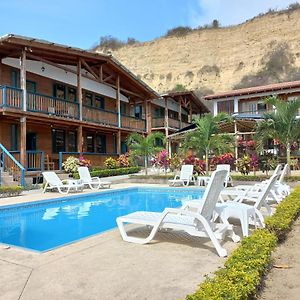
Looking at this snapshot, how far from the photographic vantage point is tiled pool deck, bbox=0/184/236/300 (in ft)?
11.1

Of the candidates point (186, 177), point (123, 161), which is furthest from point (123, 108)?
point (186, 177)

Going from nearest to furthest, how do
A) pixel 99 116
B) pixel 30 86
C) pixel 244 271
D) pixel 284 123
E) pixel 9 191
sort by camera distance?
pixel 244 271
pixel 9 191
pixel 284 123
pixel 30 86
pixel 99 116

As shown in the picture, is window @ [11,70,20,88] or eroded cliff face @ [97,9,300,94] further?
eroded cliff face @ [97,9,300,94]

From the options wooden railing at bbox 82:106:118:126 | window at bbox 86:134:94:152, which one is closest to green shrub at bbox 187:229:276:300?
wooden railing at bbox 82:106:118:126

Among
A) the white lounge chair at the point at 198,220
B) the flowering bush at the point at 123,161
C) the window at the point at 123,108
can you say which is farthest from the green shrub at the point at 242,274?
the window at the point at 123,108

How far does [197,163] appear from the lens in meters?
17.5

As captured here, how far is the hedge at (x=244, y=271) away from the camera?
2.71m

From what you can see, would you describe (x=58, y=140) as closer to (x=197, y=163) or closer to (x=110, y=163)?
(x=110, y=163)

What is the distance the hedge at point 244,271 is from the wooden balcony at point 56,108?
1286 centimetres

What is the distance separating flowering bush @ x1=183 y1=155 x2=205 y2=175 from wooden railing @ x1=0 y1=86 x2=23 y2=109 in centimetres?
825

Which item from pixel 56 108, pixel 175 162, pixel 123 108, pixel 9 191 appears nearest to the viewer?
pixel 9 191

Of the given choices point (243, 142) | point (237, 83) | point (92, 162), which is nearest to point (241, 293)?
point (92, 162)

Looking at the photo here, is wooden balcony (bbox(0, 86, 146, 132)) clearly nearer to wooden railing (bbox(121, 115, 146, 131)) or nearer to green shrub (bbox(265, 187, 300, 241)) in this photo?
wooden railing (bbox(121, 115, 146, 131))

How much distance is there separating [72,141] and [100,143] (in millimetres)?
3058
